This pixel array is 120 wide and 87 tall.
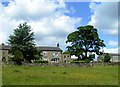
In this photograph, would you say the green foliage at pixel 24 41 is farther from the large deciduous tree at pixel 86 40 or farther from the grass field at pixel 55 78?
the grass field at pixel 55 78

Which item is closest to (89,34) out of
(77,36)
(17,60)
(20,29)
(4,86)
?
(77,36)

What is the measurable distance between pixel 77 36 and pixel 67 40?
4.36m

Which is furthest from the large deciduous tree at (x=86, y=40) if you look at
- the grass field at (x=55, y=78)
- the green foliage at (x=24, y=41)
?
the grass field at (x=55, y=78)

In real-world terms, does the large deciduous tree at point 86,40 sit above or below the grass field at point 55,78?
above

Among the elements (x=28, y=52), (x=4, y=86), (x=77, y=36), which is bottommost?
(x=4, y=86)

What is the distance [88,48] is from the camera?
105 m

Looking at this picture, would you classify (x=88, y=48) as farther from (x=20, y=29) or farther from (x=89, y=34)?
(x=20, y=29)

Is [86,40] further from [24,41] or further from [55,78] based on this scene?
[55,78]

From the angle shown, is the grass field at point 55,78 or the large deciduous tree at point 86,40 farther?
the large deciduous tree at point 86,40

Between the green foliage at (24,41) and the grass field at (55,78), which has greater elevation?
the green foliage at (24,41)

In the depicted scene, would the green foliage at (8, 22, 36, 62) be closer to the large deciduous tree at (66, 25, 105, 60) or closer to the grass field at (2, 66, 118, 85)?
the large deciduous tree at (66, 25, 105, 60)

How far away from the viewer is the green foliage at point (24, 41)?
8606cm

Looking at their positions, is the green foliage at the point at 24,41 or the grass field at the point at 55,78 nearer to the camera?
the grass field at the point at 55,78

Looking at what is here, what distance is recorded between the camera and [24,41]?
88.6 meters
